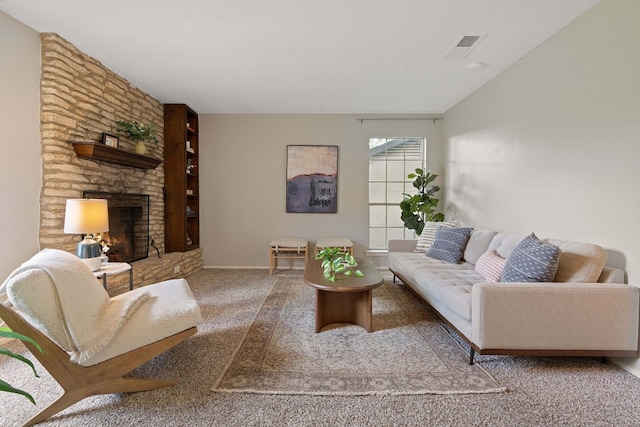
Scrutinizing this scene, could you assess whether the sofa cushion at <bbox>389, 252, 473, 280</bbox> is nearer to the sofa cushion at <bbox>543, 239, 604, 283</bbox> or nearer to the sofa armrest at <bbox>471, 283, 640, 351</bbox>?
the sofa cushion at <bbox>543, 239, 604, 283</bbox>

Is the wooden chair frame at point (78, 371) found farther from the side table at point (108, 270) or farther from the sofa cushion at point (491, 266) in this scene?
the sofa cushion at point (491, 266)

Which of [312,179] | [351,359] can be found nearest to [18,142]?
[351,359]

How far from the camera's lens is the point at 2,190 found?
2.21 meters

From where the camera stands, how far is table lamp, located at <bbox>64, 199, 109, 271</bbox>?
234 centimetres

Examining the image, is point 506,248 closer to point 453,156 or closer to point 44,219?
point 453,156

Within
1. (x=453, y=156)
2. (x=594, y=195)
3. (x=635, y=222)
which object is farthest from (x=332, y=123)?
(x=635, y=222)

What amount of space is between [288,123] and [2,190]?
11.2ft

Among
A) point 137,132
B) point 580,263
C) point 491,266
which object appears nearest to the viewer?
point 580,263

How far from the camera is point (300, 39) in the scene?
8.30ft

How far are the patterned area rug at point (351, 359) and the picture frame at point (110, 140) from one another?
241 centimetres

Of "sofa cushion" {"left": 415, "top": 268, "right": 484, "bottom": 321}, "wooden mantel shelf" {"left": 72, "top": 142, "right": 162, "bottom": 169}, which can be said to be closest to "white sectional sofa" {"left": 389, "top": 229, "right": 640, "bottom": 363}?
"sofa cushion" {"left": 415, "top": 268, "right": 484, "bottom": 321}

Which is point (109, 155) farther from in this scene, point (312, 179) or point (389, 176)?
point (389, 176)

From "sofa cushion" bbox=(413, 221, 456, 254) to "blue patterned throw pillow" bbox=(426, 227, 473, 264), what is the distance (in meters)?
0.26

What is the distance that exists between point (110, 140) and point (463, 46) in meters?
3.67
